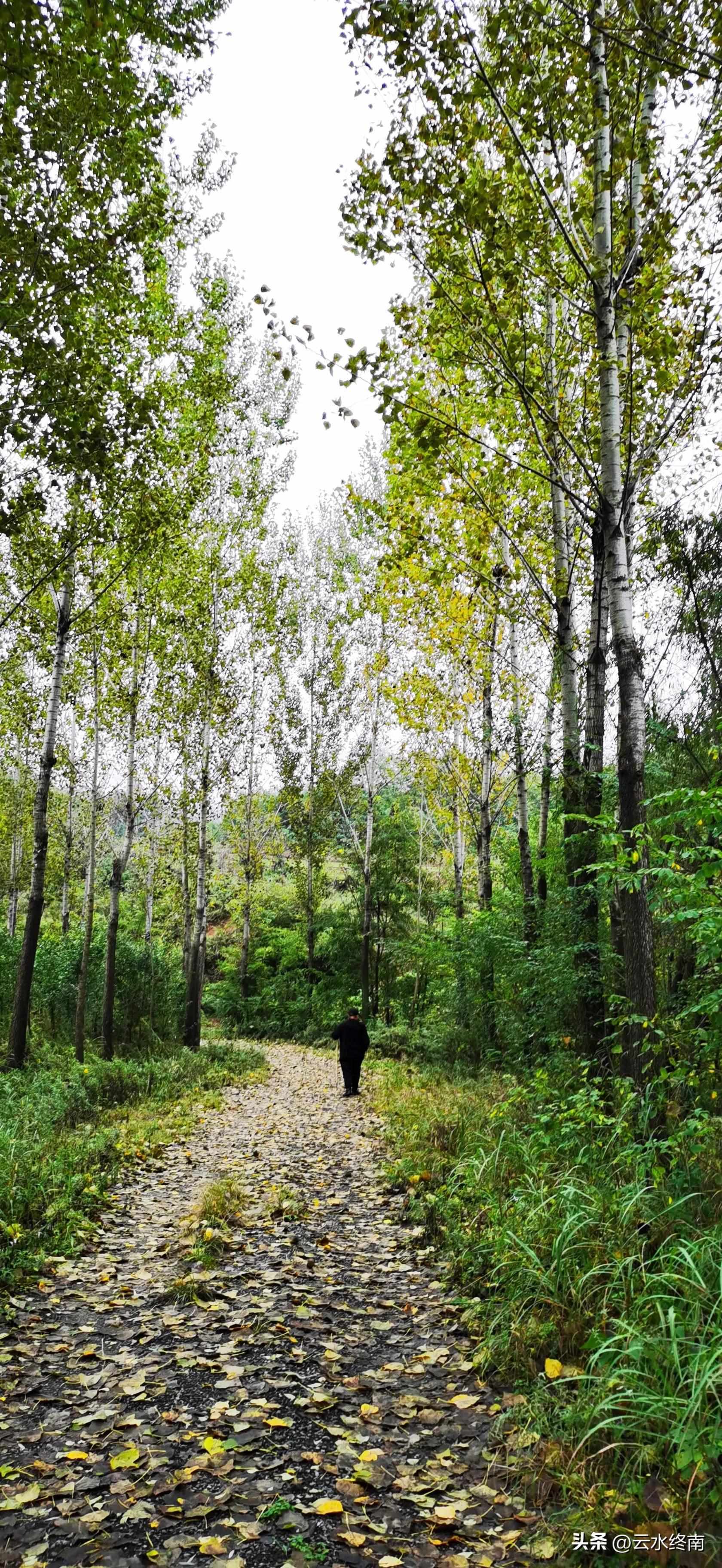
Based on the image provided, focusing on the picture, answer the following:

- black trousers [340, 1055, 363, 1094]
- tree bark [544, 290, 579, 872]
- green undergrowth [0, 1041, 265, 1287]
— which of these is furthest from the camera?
black trousers [340, 1055, 363, 1094]

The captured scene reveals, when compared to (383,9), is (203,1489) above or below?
below

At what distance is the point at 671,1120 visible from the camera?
4934mm

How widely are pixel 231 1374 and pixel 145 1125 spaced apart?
539 cm

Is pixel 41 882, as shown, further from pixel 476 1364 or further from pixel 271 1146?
pixel 476 1364

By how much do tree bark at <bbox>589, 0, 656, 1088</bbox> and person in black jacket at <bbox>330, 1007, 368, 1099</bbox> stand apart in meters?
7.36

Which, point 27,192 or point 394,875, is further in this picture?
point 394,875

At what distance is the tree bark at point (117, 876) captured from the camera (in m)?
13.1

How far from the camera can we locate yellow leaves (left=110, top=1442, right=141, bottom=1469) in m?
3.09

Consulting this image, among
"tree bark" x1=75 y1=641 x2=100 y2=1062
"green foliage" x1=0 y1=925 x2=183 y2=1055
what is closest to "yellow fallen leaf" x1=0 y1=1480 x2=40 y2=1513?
"tree bark" x1=75 y1=641 x2=100 y2=1062

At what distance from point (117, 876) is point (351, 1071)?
5.14 meters

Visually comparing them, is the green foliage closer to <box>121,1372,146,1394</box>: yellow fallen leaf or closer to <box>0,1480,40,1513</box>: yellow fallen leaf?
<box>121,1372,146,1394</box>: yellow fallen leaf

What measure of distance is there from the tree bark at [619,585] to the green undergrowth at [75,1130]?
4252 millimetres

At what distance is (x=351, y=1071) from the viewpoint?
12.3 m

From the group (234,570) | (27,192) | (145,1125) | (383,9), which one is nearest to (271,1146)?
(145,1125)
